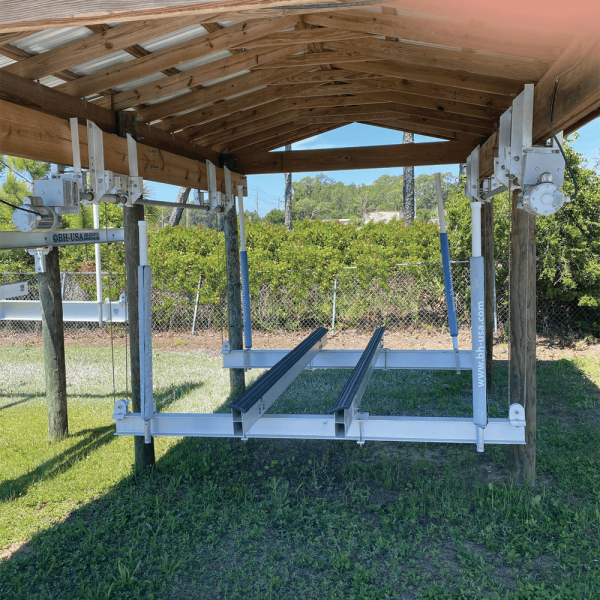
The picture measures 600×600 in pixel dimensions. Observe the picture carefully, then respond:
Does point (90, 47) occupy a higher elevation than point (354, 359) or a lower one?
higher

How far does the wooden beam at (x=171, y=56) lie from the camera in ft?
13.6

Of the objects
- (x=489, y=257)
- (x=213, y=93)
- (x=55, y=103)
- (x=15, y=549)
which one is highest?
(x=213, y=93)

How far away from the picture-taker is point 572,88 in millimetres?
3416

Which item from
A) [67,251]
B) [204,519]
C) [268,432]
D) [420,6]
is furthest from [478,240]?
[67,251]

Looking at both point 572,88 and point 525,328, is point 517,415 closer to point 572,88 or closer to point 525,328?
point 525,328

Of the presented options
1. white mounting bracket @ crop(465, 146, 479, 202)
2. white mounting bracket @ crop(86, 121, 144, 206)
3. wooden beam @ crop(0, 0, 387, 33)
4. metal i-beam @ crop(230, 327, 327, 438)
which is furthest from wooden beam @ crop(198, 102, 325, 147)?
wooden beam @ crop(0, 0, 387, 33)

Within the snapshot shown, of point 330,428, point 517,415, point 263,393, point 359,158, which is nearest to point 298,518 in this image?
point 330,428

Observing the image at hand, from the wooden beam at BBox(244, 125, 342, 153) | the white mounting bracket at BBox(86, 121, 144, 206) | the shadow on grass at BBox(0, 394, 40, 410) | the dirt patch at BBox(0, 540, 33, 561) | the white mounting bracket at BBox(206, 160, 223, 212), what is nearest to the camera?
the dirt patch at BBox(0, 540, 33, 561)

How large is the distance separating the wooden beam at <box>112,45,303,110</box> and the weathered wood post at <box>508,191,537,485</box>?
2337mm

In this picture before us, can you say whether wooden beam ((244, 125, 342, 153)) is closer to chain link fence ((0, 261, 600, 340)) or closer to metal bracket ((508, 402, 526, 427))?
chain link fence ((0, 261, 600, 340))

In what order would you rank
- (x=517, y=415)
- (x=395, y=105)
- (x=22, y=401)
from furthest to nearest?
(x=22, y=401) → (x=395, y=105) → (x=517, y=415)

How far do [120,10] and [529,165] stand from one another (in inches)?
117

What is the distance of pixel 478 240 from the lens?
12.2 feet

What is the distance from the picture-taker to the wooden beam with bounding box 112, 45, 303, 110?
474 cm
